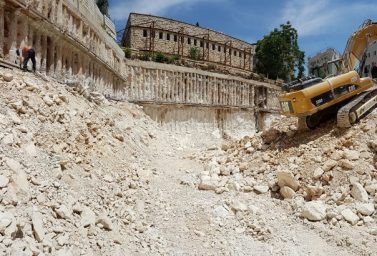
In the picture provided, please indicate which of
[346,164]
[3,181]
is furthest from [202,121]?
[3,181]

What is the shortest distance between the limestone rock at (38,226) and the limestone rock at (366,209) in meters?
4.97

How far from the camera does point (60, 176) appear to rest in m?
5.75

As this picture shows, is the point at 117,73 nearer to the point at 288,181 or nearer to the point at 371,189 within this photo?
the point at 288,181

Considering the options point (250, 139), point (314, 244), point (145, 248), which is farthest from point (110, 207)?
point (250, 139)

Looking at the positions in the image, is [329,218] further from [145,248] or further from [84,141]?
[84,141]

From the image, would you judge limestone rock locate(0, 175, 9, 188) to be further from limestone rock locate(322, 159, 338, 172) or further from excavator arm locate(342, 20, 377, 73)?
excavator arm locate(342, 20, 377, 73)

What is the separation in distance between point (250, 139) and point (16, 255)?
7.54 m

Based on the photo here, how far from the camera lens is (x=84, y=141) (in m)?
7.80

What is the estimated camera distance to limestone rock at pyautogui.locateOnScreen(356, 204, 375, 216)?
21.1 feet

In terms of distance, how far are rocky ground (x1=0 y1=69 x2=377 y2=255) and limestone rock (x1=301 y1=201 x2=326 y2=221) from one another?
0.02 m

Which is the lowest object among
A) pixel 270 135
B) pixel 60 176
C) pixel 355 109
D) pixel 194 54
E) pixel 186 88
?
pixel 60 176

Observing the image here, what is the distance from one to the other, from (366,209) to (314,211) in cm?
84

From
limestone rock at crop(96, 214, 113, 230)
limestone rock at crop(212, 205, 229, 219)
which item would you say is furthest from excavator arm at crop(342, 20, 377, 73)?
limestone rock at crop(96, 214, 113, 230)

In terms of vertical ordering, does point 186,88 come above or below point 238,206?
above
